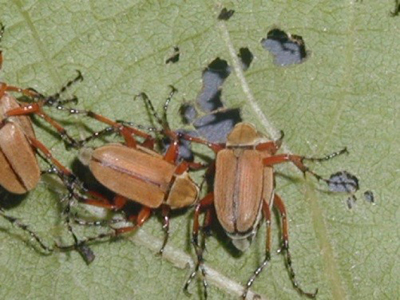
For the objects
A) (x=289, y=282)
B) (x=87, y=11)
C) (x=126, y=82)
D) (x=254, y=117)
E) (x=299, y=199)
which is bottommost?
(x=289, y=282)

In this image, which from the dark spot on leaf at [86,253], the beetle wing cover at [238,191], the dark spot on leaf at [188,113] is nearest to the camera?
the beetle wing cover at [238,191]

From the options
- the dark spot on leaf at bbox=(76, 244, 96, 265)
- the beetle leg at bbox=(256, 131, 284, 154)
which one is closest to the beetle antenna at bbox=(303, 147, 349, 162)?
the beetle leg at bbox=(256, 131, 284, 154)

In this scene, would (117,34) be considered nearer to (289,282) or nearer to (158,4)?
(158,4)

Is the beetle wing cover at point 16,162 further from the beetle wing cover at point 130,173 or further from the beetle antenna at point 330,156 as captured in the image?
the beetle antenna at point 330,156

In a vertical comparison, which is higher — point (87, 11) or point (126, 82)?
point (87, 11)

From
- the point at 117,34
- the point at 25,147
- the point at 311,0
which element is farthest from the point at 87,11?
the point at 311,0

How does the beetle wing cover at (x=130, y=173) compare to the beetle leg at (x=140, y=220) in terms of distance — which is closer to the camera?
the beetle wing cover at (x=130, y=173)

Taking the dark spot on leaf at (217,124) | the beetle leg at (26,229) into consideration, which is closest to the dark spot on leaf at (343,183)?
the dark spot on leaf at (217,124)

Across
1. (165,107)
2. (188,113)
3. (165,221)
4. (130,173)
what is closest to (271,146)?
(188,113)
